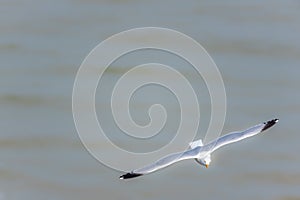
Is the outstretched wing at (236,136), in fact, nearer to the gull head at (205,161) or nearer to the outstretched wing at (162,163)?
the outstretched wing at (162,163)

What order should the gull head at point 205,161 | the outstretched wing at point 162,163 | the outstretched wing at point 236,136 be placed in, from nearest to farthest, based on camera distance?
the outstretched wing at point 162,163
the outstretched wing at point 236,136
the gull head at point 205,161

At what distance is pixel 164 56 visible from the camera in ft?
26.5

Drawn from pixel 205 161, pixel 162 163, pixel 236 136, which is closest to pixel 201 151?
pixel 205 161

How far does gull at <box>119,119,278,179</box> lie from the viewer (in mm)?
5895

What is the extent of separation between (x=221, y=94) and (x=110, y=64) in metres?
0.80

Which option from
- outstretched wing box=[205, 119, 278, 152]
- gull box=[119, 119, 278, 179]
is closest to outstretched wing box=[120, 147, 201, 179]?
gull box=[119, 119, 278, 179]

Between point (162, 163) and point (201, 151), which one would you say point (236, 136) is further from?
point (162, 163)

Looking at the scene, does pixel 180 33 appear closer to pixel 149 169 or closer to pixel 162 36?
pixel 162 36

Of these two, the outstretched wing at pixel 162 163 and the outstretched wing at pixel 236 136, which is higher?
the outstretched wing at pixel 236 136

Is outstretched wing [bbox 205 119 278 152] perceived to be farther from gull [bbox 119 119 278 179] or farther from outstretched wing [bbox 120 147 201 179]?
outstretched wing [bbox 120 147 201 179]

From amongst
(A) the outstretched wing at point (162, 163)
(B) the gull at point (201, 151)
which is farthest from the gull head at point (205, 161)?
(A) the outstretched wing at point (162, 163)

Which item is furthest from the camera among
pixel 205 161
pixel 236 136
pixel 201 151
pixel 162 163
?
pixel 205 161

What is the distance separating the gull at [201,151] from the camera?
5.89 meters

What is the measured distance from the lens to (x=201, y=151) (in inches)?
251
